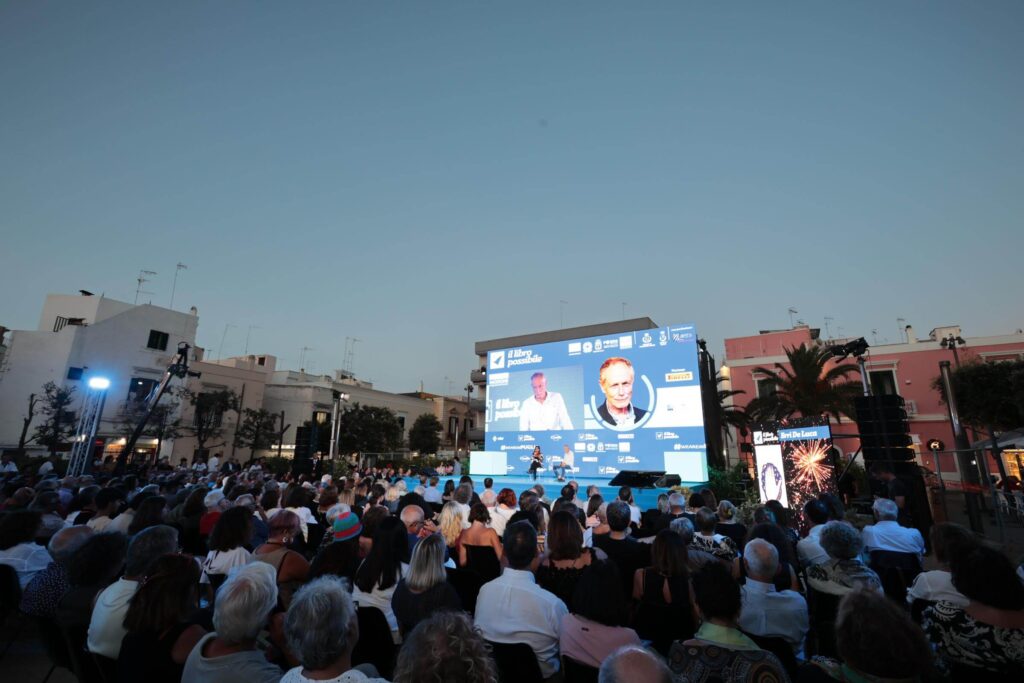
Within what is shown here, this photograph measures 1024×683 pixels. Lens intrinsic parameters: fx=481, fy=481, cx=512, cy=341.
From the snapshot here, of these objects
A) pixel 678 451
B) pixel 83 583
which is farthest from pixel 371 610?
pixel 678 451

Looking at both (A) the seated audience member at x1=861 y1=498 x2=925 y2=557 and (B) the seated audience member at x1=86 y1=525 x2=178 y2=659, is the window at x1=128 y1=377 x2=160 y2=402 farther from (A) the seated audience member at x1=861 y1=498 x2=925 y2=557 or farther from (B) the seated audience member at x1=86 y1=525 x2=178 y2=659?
(A) the seated audience member at x1=861 y1=498 x2=925 y2=557

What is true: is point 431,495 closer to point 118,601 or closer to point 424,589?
point 424,589

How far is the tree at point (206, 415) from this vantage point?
3369cm

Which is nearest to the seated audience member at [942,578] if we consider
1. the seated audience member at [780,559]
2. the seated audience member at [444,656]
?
the seated audience member at [780,559]

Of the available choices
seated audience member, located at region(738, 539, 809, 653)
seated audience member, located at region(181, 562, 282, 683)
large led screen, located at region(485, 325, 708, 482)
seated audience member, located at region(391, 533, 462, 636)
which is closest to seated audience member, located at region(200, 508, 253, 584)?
seated audience member, located at region(391, 533, 462, 636)

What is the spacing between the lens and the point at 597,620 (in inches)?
98.9

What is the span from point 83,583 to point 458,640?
3.00 meters

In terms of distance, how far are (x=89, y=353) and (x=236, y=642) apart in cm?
3829

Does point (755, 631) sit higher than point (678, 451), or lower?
lower

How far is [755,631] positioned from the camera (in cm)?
280

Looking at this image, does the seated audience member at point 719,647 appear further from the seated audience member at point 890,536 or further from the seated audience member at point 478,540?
the seated audience member at point 890,536

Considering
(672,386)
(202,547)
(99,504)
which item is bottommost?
(202,547)

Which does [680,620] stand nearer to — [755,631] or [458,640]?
[755,631]

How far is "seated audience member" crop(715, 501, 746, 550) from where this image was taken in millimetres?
4969
